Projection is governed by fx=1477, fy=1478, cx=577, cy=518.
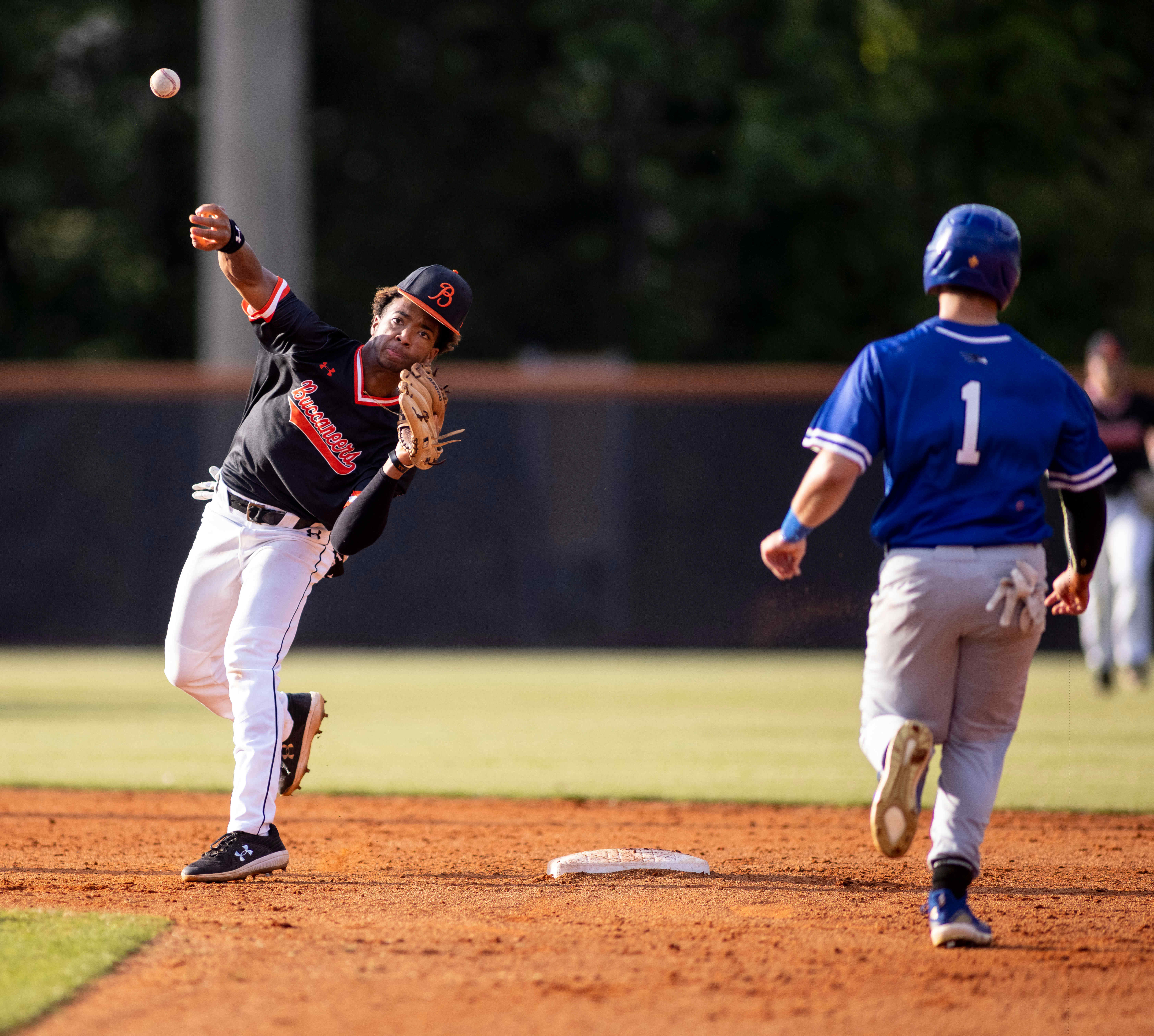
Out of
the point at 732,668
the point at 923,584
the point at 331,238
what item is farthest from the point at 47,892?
the point at 331,238

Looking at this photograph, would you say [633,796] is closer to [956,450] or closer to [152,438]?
[956,450]

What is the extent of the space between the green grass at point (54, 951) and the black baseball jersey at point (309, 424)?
139 centimetres

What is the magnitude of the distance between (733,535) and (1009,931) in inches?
359

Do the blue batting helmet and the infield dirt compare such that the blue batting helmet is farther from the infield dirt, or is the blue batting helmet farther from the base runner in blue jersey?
the infield dirt

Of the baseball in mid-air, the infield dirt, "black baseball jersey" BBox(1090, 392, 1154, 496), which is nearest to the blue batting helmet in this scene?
the infield dirt

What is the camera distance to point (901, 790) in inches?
142

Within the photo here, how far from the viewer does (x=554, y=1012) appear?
3.24 meters

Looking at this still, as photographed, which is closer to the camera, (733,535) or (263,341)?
(263,341)

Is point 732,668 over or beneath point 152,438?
beneath

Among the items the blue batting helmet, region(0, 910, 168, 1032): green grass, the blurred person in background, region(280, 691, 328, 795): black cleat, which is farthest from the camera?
the blurred person in background

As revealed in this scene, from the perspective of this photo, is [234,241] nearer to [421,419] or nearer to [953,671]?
[421,419]

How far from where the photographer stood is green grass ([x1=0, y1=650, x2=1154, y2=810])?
726cm

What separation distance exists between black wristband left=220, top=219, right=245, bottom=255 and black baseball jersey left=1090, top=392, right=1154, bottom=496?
731 centimetres

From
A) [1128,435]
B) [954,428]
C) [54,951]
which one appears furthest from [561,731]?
[954,428]
